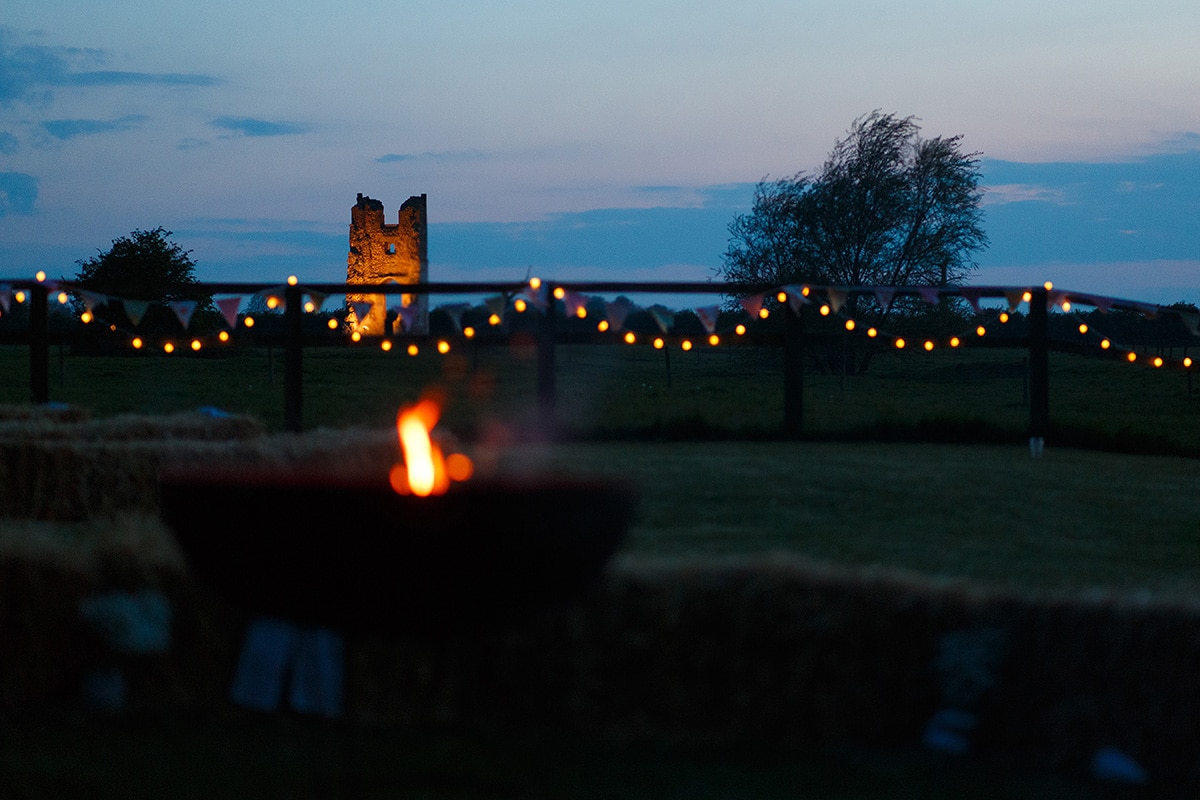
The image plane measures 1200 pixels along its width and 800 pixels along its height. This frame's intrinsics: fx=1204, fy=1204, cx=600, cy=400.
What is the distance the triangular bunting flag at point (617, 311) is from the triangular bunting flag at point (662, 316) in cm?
27

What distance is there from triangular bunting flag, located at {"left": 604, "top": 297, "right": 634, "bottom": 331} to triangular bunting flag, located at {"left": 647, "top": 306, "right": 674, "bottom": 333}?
0.27 meters

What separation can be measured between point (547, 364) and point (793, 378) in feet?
7.33

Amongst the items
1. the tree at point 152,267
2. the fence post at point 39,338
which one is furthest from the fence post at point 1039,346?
the tree at point 152,267

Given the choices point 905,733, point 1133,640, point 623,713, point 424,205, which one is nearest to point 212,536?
point 623,713

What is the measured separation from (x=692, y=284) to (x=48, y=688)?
8.42 m

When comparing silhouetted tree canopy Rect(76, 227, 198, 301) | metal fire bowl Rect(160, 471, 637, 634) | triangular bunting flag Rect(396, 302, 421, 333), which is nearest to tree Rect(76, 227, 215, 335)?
silhouetted tree canopy Rect(76, 227, 198, 301)

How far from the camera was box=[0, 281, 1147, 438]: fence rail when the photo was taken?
10758mm

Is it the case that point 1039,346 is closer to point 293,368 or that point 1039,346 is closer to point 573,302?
point 573,302

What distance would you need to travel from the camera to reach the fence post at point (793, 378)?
1085 cm

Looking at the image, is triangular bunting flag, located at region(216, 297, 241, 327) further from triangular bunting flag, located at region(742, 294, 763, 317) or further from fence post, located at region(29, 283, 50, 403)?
triangular bunting flag, located at region(742, 294, 763, 317)

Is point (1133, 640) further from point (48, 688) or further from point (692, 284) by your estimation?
point (692, 284)

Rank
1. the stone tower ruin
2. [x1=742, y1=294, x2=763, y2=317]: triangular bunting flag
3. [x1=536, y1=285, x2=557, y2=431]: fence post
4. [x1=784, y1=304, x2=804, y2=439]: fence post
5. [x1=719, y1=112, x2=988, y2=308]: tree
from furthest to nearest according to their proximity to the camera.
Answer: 1. the stone tower ruin
2. [x1=719, y1=112, x2=988, y2=308]: tree
3. [x1=742, y1=294, x2=763, y2=317]: triangular bunting flag
4. [x1=784, y1=304, x2=804, y2=439]: fence post
5. [x1=536, y1=285, x2=557, y2=431]: fence post

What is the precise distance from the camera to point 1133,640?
8.91 feet

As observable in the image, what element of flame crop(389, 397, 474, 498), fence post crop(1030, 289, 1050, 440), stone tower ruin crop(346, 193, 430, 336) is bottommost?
flame crop(389, 397, 474, 498)
